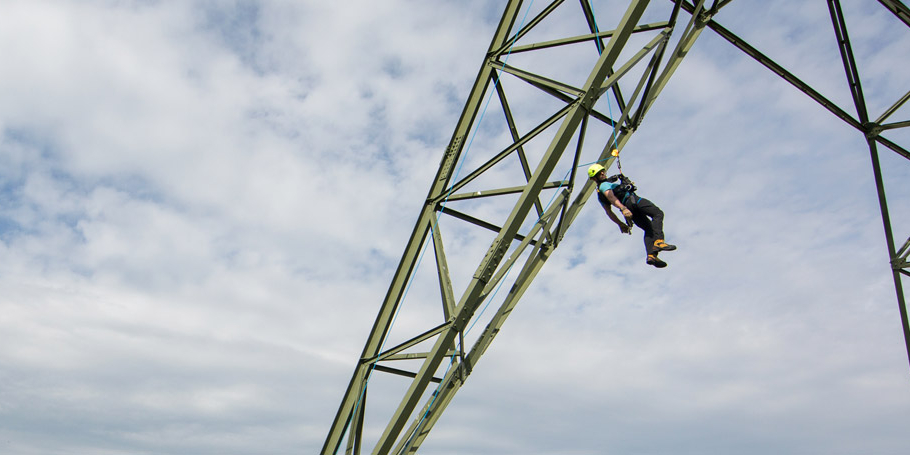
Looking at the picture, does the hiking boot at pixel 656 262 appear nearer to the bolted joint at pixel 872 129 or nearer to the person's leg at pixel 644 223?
the person's leg at pixel 644 223

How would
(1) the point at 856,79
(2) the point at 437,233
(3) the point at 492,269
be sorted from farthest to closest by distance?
(1) the point at 856,79 < (2) the point at 437,233 < (3) the point at 492,269

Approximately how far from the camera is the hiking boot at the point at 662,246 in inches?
333

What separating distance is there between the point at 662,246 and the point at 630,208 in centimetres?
68

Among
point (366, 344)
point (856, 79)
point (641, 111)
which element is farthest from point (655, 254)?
point (856, 79)

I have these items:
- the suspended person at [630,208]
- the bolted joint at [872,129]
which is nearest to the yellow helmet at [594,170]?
the suspended person at [630,208]

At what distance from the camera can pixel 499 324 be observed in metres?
8.90

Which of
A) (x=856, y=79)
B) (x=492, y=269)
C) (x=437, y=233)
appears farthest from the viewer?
(x=856, y=79)

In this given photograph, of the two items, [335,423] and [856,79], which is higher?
[856,79]

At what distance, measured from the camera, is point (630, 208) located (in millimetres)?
8930

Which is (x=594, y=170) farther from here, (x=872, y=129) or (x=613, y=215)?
(x=872, y=129)

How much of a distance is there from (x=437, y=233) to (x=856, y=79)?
761 cm

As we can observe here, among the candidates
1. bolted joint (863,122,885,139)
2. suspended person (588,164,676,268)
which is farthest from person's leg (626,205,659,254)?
bolted joint (863,122,885,139)

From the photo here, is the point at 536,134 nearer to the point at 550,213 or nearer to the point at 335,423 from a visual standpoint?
the point at 550,213

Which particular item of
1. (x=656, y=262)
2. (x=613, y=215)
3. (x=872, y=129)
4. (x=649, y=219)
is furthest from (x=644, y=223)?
(x=872, y=129)
